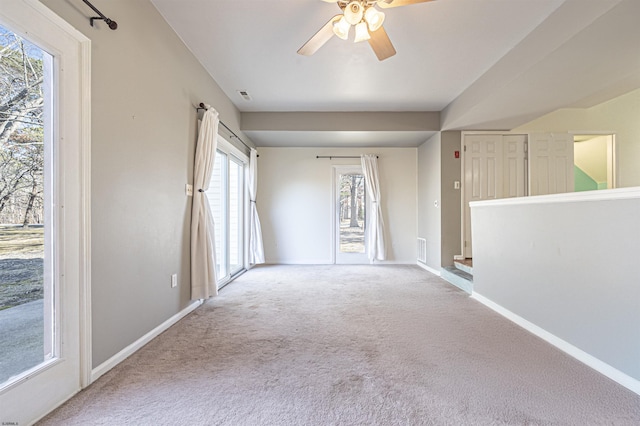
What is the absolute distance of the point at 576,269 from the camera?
1.99 metres

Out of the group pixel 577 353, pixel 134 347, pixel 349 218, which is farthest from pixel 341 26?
pixel 349 218

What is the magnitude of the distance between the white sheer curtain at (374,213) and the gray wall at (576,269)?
261 centimetres

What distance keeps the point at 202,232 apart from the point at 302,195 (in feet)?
9.88

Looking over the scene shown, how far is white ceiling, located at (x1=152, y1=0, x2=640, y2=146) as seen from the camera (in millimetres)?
2211

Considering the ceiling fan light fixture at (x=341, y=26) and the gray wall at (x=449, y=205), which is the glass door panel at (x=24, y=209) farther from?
the gray wall at (x=449, y=205)

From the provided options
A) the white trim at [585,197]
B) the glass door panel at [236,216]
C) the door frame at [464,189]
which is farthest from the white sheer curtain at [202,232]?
the door frame at [464,189]

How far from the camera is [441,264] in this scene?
177 inches

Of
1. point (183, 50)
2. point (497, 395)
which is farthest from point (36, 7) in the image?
point (497, 395)

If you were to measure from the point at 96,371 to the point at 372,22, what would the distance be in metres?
2.76

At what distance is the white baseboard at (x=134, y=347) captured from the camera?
168 cm

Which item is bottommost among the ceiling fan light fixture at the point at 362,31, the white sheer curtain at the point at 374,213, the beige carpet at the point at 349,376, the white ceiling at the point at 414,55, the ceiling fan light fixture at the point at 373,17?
the beige carpet at the point at 349,376

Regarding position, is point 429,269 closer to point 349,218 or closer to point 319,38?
point 349,218

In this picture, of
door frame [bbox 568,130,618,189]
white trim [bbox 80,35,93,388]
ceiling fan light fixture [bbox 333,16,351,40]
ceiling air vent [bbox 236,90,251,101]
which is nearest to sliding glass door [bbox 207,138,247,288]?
ceiling air vent [bbox 236,90,251,101]

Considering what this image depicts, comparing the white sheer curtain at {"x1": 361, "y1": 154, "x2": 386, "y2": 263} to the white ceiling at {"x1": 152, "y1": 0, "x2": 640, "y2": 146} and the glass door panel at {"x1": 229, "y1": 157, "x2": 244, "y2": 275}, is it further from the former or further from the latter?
the glass door panel at {"x1": 229, "y1": 157, "x2": 244, "y2": 275}
